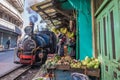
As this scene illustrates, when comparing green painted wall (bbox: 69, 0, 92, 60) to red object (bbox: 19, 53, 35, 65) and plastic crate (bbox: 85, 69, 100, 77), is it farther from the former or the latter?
red object (bbox: 19, 53, 35, 65)

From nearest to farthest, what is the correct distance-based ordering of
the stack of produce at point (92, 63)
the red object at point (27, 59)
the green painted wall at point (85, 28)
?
the stack of produce at point (92, 63) < the green painted wall at point (85, 28) < the red object at point (27, 59)

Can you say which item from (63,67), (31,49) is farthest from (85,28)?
(31,49)

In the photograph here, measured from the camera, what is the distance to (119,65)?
3.03m

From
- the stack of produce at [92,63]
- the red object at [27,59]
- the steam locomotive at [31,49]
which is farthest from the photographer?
the steam locomotive at [31,49]

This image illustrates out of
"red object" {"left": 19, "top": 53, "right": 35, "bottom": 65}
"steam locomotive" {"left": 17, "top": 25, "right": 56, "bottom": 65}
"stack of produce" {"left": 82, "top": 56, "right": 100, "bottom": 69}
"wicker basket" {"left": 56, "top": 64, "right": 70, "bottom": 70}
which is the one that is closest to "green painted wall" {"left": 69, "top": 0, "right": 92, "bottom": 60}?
"stack of produce" {"left": 82, "top": 56, "right": 100, "bottom": 69}

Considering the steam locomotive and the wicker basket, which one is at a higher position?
the steam locomotive


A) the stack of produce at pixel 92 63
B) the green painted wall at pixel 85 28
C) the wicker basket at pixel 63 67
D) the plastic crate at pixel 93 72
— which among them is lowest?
the plastic crate at pixel 93 72

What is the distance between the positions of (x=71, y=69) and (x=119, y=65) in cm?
277

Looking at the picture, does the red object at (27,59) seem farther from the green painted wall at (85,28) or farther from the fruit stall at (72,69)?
the fruit stall at (72,69)

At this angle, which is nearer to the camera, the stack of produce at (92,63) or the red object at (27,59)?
the stack of produce at (92,63)

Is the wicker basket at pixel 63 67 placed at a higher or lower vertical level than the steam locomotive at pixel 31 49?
lower

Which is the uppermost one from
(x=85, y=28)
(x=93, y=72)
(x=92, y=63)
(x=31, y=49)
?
(x=85, y=28)

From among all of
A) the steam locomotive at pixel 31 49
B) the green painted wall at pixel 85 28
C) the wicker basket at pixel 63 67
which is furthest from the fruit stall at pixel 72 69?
the steam locomotive at pixel 31 49

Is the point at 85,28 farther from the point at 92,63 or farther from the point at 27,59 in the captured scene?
the point at 27,59
